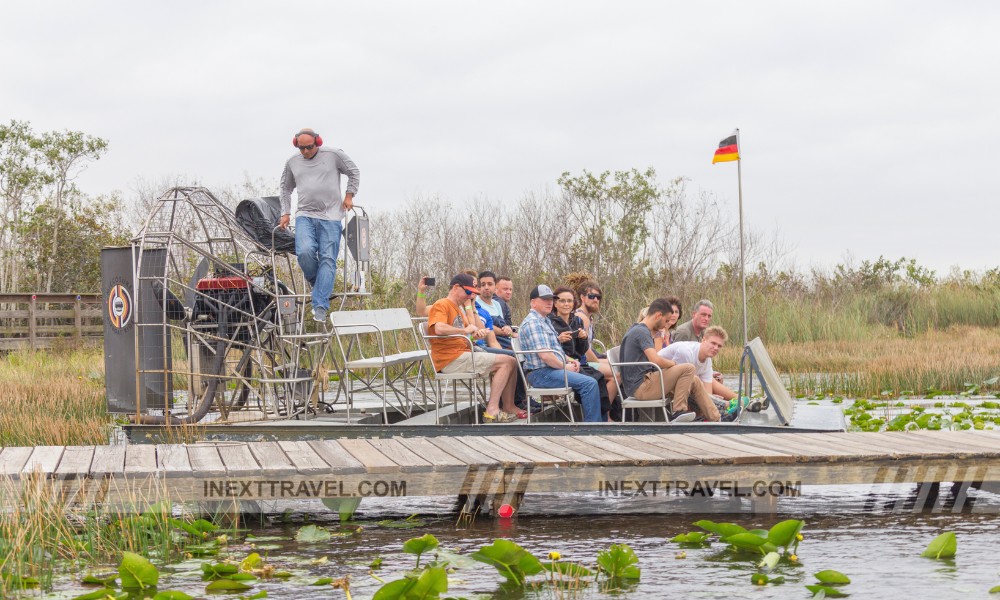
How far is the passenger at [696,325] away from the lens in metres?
9.99

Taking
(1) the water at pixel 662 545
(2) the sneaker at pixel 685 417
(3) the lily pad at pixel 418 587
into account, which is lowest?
(1) the water at pixel 662 545

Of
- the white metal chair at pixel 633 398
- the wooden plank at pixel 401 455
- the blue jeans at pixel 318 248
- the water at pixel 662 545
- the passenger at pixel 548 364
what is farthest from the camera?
the blue jeans at pixel 318 248

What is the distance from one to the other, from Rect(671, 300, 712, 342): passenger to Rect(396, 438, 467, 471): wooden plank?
10.3ft

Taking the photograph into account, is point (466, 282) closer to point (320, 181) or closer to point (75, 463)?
point (320, 181)

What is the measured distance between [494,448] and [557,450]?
16.0 inches

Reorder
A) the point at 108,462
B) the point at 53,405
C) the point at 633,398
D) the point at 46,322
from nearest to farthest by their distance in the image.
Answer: the point at 108,462
the point at 633,398
the point at 53,405
the point at 46,322

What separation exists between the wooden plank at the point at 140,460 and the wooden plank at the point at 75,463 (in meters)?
0.21

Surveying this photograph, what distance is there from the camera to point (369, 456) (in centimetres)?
711

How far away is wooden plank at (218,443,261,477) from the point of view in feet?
21.9

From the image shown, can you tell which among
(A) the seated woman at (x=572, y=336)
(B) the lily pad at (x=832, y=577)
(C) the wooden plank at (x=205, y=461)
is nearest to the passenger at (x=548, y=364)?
(A) the seated woman at (x=572, y=336)

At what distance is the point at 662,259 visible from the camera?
2312 cm

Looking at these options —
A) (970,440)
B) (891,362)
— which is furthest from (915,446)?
(891,362)

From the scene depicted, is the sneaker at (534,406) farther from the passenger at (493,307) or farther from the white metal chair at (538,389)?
the passenger at (493,307)

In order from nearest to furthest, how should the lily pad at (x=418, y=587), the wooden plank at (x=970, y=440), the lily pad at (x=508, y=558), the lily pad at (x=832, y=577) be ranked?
the lily pad at (x=418, y=587)
the lily pad at (x=508, y=558)
the lily pad at (x=832, y=577)
the wooden plank at (x=970, y=440)
